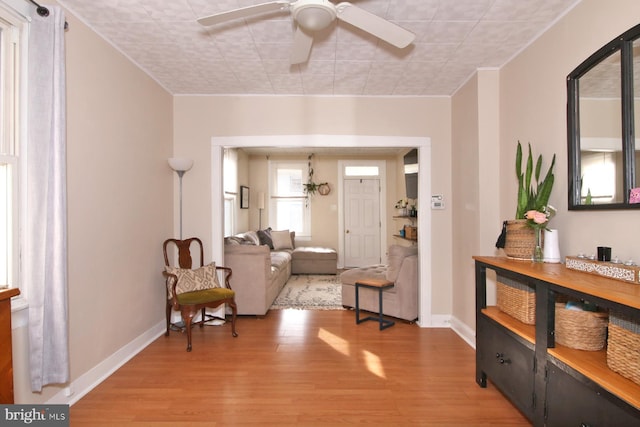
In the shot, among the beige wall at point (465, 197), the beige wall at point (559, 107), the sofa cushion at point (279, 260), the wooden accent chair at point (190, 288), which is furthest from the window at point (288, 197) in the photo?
the beige wall at point (559, 107)

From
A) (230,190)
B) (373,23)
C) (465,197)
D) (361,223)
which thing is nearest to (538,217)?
(465,197)

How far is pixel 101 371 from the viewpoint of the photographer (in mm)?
2627

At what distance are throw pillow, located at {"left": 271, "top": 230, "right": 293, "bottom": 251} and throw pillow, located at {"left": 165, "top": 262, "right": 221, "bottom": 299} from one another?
3.36m

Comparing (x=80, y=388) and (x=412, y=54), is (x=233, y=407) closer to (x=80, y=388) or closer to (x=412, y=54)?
(x=80, y=388)

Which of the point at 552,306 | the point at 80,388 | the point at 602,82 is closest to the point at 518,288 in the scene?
the point at 552,306

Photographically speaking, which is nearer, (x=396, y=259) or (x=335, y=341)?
(x=335, y=341)

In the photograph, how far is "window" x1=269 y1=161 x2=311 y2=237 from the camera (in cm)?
773

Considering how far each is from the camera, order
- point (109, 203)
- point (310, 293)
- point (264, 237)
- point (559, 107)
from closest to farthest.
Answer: point (559, 107) → point (109, 203) → point (310, 293) → point (264, 237)

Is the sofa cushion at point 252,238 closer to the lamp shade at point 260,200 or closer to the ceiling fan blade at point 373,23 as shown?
the lamp shade at point 260,200

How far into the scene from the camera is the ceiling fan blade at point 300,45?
2.12 meters

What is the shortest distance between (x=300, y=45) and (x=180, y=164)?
1986mm

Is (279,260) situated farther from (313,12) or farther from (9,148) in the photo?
(313,12)

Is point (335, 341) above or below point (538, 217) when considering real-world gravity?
below

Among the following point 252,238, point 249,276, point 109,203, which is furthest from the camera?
point 252,238
